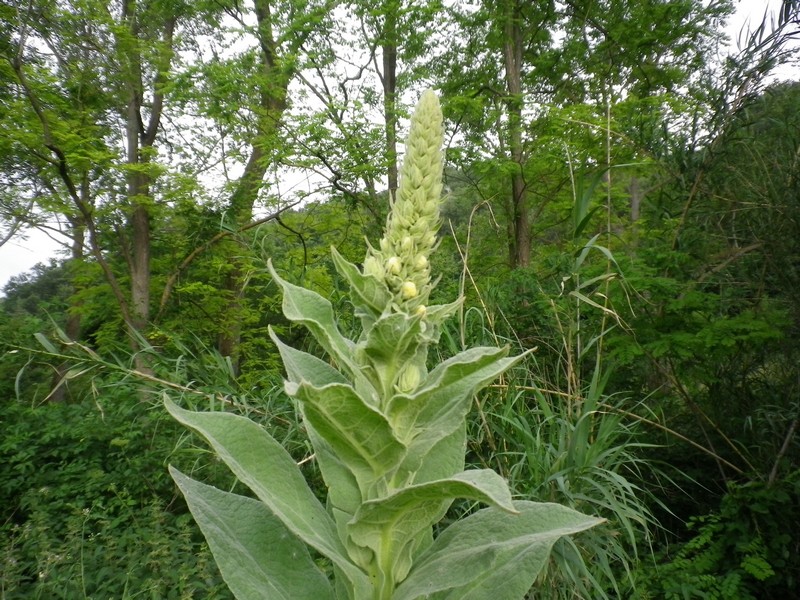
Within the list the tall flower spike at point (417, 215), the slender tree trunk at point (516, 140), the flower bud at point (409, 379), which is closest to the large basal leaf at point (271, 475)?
the flower bud at point (409, 379)

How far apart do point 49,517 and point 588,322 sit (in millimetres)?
4015

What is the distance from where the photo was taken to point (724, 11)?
9.09 metres

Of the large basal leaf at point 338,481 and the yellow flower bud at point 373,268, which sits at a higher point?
the yellow flower bud at point 373,268

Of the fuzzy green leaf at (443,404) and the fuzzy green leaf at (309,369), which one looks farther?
the fuzzy green leaf at (309,369)

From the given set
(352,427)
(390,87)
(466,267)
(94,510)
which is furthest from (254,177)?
(352,427)

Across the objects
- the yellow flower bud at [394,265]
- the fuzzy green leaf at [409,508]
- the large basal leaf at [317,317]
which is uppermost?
the yellow flower bud at [394,265]

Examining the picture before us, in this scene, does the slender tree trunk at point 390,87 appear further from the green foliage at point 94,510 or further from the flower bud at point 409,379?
the flower bud at point 409,379

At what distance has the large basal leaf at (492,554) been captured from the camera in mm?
837

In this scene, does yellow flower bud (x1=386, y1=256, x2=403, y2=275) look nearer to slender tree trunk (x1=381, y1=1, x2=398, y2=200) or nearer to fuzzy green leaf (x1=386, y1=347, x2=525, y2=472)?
fuzzy green leaf (x1=386, y1=347, x2=525, y2=472)

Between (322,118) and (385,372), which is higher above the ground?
(322,118)

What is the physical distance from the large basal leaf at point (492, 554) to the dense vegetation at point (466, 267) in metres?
0.58

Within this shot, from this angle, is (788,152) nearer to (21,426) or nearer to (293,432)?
(293,432)

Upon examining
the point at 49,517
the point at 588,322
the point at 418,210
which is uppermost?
the point at 418,210

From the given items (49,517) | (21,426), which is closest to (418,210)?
(49,517)
